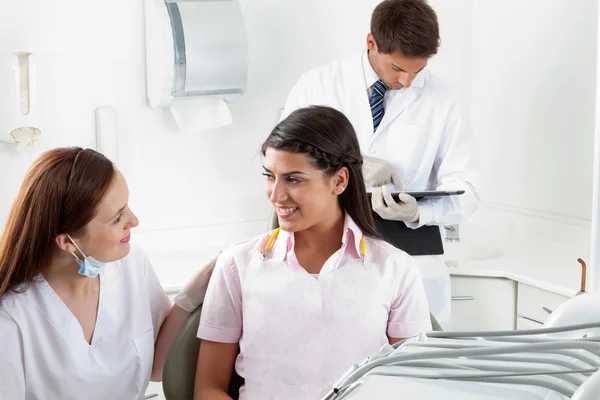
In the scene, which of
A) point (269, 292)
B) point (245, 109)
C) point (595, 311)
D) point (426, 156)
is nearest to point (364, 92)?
point (426, 156)

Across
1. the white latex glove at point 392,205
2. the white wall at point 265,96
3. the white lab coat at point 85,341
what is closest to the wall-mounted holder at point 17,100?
the white wall at point 265,96

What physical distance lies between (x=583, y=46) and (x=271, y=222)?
141 centimetres

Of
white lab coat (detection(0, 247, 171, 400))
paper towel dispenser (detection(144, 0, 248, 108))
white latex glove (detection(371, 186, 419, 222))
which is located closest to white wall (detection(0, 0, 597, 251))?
paper towel dispenser (detection(144, 0, 248, 108))

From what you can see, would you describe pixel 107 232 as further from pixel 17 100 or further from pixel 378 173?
pixel 17 100

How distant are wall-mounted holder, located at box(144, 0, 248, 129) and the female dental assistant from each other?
1.07 metres

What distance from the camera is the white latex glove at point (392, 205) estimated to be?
2.11 metres

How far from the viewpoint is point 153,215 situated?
2766 millimetres

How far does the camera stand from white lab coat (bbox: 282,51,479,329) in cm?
226

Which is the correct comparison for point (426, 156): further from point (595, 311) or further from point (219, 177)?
point (595, 311)

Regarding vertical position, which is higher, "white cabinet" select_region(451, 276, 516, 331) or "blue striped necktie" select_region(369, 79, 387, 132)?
"blue striped necktie" select_region(369, 79, 387, 132)

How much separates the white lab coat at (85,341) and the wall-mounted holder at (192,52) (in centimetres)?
101

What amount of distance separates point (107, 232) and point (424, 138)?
112cm

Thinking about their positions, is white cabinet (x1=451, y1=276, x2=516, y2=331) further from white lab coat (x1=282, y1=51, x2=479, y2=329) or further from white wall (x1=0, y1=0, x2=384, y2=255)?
white wall (x1=0, y1=0, x2=384, y2=255)

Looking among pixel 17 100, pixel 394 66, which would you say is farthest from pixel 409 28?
pixel 17 100
